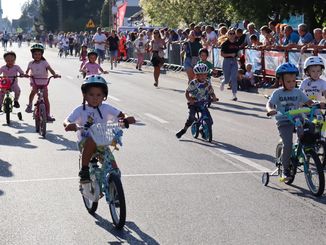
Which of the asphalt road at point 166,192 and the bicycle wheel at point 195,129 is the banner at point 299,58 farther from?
the bicycle wheel at point 195,129

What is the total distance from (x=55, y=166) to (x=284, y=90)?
3.46 meters

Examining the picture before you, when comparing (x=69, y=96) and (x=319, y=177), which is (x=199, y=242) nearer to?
(x=319, y=177)

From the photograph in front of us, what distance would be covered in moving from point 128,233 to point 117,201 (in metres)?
0.31

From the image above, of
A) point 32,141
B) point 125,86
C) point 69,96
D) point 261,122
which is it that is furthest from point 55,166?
point 125,86

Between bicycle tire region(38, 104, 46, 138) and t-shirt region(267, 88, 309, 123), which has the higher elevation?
t-shirt region(267, 88, 309, 123)

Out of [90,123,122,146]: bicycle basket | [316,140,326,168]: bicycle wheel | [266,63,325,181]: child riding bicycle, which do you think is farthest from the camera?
[316,140,326,168]: bicycle wheel

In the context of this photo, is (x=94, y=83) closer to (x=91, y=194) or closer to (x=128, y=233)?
(x=91, y=194)

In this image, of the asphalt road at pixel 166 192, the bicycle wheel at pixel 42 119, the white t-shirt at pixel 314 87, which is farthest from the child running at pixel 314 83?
the bicycle wheel at pixel 42 119

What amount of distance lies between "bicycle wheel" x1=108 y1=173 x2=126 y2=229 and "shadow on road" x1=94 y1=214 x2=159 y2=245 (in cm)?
8

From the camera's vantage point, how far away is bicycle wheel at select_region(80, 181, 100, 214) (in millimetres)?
7078

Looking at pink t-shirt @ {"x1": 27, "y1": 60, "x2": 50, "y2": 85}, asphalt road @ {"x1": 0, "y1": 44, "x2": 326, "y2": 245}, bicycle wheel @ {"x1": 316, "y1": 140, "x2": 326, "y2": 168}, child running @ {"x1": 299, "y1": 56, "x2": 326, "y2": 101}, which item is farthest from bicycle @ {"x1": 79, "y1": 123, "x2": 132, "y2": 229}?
pink t-shirt @ {"x1": 27, "y1": 60, "x2": 50, "y2": 85}

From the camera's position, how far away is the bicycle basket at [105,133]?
22.4ft

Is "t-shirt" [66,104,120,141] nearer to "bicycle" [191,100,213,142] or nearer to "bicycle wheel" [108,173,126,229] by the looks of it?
"bicycle wheel" [108,173,126,229]

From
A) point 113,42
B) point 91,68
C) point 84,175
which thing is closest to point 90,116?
point 84,175
